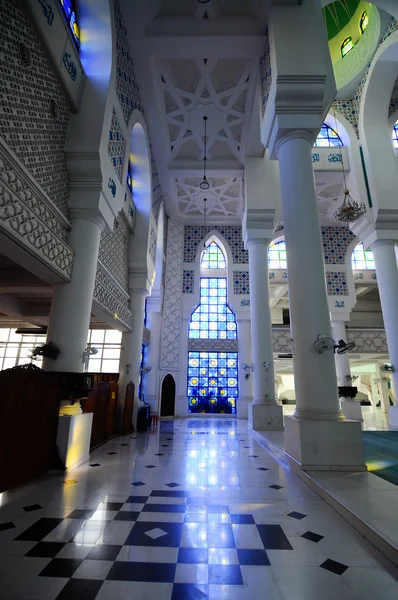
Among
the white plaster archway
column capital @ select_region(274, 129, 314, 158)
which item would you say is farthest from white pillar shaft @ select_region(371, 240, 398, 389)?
column capital @ select_region(274, 129, 314, 158)

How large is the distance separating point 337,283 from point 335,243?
1739mm

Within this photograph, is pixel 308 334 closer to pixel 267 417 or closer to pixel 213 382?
pixel 267 417

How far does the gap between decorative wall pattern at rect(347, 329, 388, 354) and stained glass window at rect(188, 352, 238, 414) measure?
16.9ft

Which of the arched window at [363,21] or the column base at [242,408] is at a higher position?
the arched window at [363,21]

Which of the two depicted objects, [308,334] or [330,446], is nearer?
[330,446]

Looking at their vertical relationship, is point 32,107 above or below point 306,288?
above

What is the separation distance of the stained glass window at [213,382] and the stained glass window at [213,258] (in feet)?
12.8

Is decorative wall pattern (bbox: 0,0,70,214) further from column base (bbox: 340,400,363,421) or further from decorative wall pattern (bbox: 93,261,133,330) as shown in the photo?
column base (bbox: 340,400,363,421)

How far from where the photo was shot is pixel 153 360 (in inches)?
431

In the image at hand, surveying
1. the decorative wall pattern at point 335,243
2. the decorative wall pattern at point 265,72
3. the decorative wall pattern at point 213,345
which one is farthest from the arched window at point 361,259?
the decorative wall pattern at point 265,72

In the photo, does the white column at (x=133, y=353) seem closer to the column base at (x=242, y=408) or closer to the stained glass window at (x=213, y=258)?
the column base at (x=242, y=408)

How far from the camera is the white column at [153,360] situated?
1055cm

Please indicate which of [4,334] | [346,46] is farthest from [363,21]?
[4,334]

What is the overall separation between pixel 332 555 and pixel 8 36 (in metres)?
5.35
